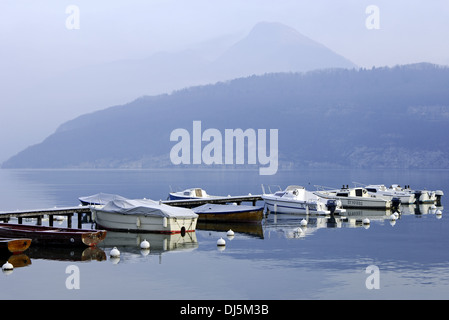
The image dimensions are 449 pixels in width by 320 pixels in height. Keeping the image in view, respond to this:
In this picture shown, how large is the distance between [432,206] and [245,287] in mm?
66354

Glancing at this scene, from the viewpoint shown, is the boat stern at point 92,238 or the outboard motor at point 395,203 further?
the outboard motor at point 395,203

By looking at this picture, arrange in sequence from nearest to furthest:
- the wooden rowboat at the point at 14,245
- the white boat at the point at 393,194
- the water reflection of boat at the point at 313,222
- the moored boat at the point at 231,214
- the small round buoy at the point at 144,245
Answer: the wooden rowboat at the point at 14,245 < the small round buoy at the point at 144,245 < the water reflection of boat at the point at 313,222 < the moored boat at the point at 231,214 < the white boat at the point at 393,194

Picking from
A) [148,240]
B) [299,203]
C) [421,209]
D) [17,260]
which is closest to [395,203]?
[421,209]

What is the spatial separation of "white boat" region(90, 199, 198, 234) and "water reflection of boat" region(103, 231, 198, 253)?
0.57 meters

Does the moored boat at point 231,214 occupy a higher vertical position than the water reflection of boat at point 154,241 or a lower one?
higher

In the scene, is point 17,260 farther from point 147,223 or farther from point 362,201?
point 362,201

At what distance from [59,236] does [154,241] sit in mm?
8134

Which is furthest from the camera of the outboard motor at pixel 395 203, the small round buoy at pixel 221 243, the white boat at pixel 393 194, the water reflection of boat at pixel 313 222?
the white boat at pixel 393 194

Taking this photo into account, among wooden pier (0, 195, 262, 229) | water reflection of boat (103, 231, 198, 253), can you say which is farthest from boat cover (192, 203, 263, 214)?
water reflection of boat (103, 231, 198, 253)

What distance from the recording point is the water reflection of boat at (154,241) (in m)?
49.8

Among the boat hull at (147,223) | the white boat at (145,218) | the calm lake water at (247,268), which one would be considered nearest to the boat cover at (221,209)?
A: the calm lake water at (247,268)

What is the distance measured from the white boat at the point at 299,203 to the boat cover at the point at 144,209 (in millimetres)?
23234

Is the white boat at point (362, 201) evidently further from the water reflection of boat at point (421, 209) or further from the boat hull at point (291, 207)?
the boat hull at point (291, 207)

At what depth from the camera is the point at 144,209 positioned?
55969 millimetres
